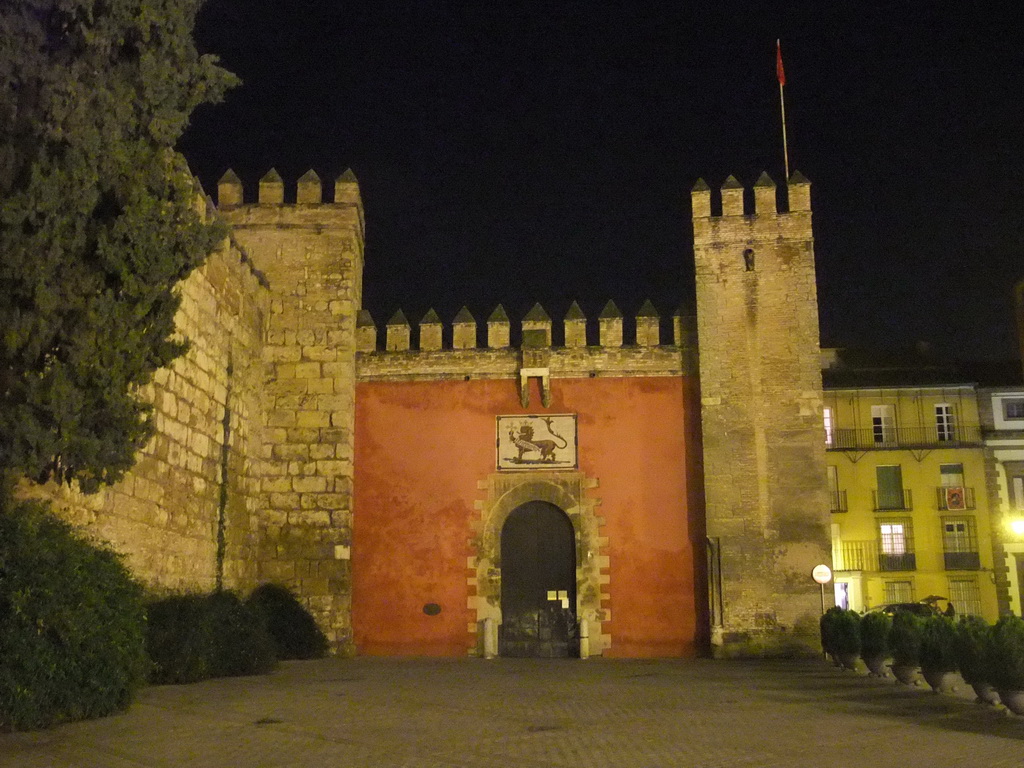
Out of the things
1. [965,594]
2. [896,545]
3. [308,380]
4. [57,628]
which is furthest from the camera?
[896,545]

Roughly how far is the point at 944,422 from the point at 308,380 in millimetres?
19230

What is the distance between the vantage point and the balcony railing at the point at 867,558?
85.9 feet

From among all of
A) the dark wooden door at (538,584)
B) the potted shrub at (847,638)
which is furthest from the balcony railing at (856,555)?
the potted shrub at (847,638)

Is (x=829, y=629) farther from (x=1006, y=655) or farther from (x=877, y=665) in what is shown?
(x=1006, y=655)

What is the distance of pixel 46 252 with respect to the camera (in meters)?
6.69

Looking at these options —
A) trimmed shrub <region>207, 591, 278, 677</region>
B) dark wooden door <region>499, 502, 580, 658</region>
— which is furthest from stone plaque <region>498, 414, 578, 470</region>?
trimmed shrub <region>207, 591, 278, 677</region>

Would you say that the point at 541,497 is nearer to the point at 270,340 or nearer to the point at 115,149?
the point at 270,340

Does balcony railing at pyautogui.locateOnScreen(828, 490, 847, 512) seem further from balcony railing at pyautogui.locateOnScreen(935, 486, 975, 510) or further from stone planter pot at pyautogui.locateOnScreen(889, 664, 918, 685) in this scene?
stone planter pot at pyautogui.locateOnScreen(889, 664, 918, 685)

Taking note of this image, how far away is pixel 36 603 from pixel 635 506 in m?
9.19

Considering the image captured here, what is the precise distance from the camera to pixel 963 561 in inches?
1025

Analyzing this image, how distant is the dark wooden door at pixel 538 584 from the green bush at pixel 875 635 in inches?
165

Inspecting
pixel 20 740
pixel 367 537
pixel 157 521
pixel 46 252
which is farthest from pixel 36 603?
pixel 367 537

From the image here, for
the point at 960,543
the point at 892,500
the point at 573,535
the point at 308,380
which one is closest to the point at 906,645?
the point at 573,535

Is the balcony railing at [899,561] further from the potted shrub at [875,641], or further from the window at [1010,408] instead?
the potted shrub at [875,641]
